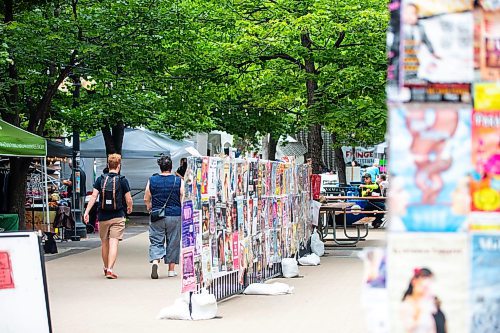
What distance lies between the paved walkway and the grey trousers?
1.22 feet

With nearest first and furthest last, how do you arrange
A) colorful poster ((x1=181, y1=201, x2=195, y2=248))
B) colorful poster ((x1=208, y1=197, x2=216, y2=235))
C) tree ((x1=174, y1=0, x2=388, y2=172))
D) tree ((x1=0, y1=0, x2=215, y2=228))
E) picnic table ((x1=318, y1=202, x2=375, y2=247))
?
colorful poster ((x1=181, y1=201, x2=195, y2=248))
colorful poster ((x1=208, y1=197, x2=216, y2=235))
tree ((x1=0, y1=0, x2=215, y2=228))
picnic table ((x1=318, y1=202, x2=375, y2=247))
tree ((x1=174, y1=0, x2=388, y2=172))

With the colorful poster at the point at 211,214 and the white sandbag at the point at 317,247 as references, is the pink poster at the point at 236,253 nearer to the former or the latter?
the colorful poster at the point at 211,214

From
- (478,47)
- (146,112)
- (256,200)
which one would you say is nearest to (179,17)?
(146,112)

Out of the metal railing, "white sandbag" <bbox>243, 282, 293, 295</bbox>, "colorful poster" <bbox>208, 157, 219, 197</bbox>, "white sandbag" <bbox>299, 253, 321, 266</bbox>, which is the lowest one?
"white sandbag" <bbox>299, 253, 321, 266</bbox>

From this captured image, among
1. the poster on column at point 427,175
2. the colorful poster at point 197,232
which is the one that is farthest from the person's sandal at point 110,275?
the poster on column at point 427,175

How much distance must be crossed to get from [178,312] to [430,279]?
6.92 m

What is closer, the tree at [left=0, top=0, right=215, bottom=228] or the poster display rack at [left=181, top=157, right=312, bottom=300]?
the poster display rack at [left=181, top=157, right=312, bottom=300]

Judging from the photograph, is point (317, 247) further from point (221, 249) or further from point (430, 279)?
point (430, 279)

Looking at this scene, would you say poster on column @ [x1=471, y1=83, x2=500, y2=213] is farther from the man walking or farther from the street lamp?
the street lamp

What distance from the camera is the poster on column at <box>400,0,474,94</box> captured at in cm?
423

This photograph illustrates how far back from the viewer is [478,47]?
430 cm

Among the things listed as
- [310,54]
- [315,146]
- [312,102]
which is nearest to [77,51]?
[310,54]

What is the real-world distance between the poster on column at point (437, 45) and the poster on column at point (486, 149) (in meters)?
0.10

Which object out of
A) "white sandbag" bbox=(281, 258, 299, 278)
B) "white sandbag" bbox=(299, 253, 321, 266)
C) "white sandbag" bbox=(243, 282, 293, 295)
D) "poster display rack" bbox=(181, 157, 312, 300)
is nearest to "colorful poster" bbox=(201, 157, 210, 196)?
"poster display rack" bbox=(181, 157, 312, 300)
